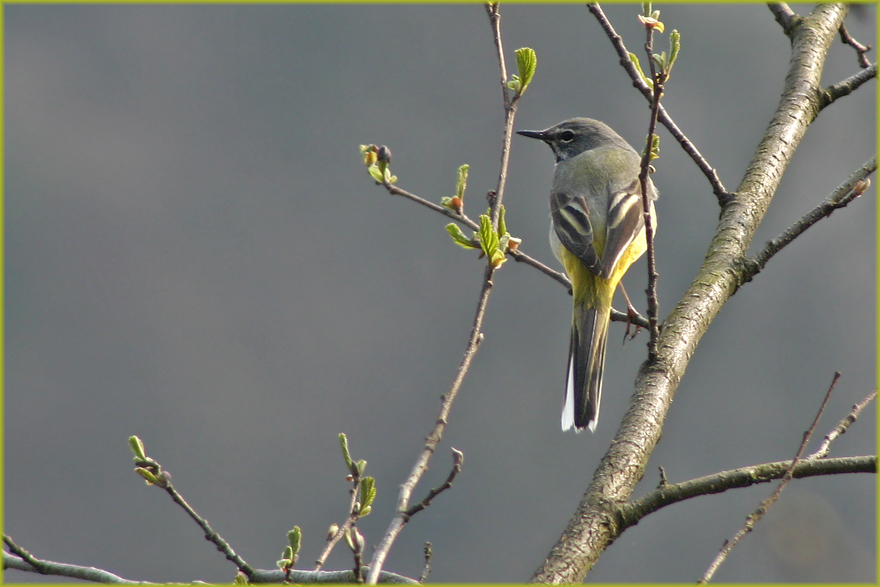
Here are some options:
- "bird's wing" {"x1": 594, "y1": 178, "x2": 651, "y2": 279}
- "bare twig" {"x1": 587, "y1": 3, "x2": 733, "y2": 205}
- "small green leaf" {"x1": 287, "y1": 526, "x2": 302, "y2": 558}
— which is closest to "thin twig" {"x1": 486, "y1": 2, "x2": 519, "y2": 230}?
"bare twig" {"x1": 587, "y1": 3, "x2": 733, "y2": 205}

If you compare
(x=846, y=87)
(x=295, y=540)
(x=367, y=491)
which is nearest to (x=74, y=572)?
(x=295, y=540)

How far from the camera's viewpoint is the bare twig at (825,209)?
9.82ft

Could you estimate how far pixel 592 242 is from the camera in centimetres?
425

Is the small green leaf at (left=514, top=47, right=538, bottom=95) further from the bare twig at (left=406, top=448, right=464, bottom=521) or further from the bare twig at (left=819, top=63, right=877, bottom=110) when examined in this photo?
the bare twig at (left=819, top=63, right=877, bottom=110)

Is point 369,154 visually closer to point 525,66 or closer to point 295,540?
point 525,66

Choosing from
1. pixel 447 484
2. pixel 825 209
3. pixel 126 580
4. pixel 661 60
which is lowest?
pixel 126 580

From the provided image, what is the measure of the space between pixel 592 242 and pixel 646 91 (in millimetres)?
1488

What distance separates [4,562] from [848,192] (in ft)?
10.5

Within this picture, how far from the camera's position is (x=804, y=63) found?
13.2ft

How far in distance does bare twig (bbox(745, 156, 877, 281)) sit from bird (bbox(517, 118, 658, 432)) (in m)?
0.53

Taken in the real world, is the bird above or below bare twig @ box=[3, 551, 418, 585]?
above

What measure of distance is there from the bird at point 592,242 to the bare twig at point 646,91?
0.27 m

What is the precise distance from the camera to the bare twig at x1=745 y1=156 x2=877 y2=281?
299cm

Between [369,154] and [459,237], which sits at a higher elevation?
[369,154]
